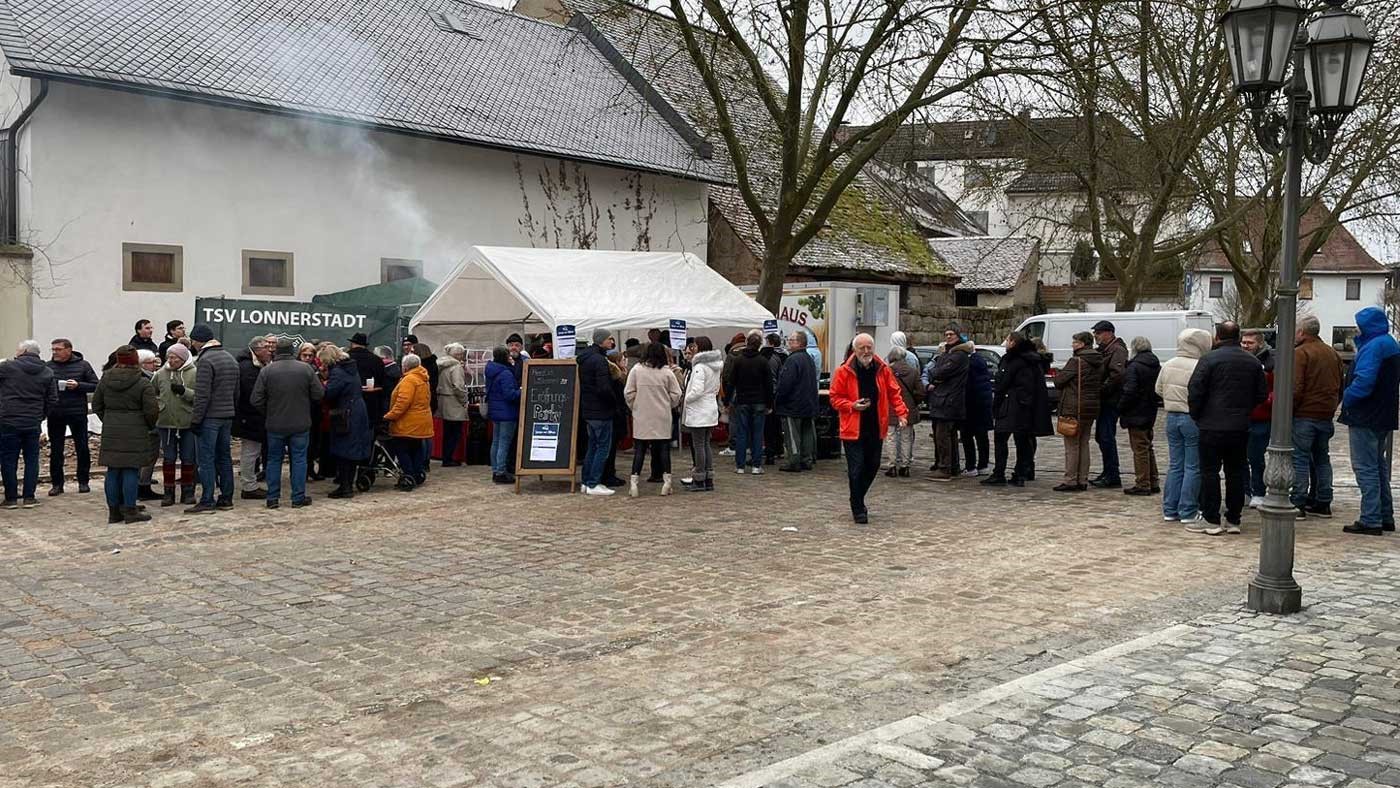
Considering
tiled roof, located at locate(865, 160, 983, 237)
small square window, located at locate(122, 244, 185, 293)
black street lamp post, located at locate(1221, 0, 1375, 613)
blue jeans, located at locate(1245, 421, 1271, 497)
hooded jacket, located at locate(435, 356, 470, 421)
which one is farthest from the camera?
tiled roof, located at locate(865, 160, 983, 237)

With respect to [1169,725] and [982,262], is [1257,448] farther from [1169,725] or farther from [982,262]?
[982,262]

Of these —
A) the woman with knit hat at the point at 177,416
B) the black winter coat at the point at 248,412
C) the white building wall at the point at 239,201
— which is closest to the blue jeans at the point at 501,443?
the black winter coat at the point at 248,412

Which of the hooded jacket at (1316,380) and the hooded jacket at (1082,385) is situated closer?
the hooded jacket at (1316,380)

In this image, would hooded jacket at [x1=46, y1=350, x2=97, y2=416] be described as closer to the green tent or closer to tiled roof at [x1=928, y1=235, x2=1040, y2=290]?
the green tent

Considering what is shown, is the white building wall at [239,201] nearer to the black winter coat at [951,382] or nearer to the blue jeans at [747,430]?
the blue jeans at [747,430]

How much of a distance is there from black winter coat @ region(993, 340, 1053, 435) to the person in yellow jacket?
6.51 m

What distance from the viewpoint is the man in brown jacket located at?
1054cm

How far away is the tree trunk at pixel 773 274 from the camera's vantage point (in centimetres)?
1847

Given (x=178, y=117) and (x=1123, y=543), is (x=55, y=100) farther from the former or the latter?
(x=1123, y=543)

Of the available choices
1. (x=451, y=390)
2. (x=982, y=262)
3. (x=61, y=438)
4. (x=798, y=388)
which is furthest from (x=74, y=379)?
(x=982, y=262)

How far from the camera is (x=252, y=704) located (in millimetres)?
5578

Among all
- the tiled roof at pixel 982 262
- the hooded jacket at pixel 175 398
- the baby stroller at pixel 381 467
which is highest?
the tiled roof at pixel 982 262

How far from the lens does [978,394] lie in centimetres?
1410

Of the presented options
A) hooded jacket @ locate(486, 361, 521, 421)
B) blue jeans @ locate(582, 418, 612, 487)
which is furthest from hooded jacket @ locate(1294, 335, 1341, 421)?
hooded jacket @ locate(486, 361, 521, 421)
